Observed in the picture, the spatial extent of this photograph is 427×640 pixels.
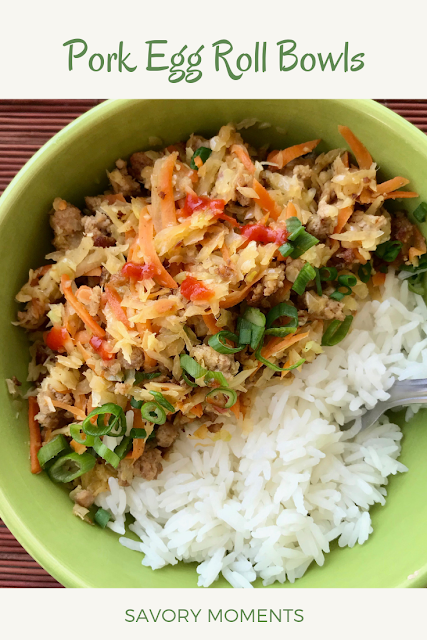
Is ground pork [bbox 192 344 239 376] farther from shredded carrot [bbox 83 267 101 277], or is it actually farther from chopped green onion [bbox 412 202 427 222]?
chopped green onion [bbox 412 202 427 222]

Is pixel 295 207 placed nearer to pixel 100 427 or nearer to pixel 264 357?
pixel 264 357

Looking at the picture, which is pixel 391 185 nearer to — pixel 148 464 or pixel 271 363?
pixel 271 363

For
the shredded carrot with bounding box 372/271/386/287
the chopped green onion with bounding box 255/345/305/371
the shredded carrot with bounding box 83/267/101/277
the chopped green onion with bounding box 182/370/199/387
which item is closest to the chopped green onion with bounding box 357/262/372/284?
the shredded carrot with bounding box 372/271/386/287

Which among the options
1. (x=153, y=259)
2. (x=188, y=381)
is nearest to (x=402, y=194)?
(x=153, y=259)

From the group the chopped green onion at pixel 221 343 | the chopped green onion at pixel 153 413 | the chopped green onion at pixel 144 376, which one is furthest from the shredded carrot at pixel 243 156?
the chopped green onion at pixel 153 413

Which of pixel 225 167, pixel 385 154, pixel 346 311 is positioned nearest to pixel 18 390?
pixel 225 167
